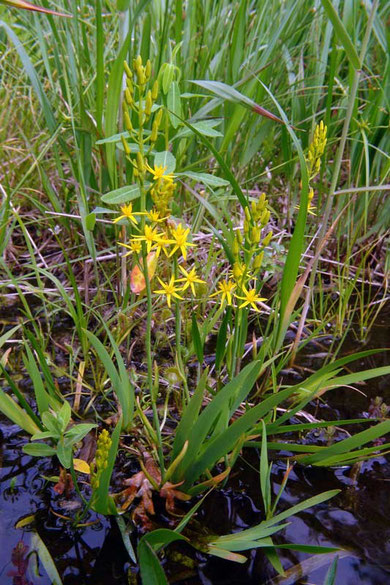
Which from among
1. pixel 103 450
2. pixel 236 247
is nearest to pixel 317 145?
pixel 236 247

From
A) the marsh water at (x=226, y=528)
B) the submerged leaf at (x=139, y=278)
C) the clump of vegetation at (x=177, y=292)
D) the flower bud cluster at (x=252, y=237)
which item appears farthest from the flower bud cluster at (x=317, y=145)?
the marsh water at (x=226, y=528)

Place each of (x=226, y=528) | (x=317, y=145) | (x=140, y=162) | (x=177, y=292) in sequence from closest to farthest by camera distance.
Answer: (x=140, y=162)
(x=226, y=528)
(x=317, y=145)
(x=177, y=292)

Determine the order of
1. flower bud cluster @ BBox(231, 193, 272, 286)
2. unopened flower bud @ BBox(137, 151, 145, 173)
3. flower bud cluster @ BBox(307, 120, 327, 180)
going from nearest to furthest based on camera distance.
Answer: unopened flower bud @ BBox(137, 151, 145, 173), flower bud cluster @ BBox(231, 193, 272, 286), flower bud cluster @ BBox(307, 120, 327, 180)

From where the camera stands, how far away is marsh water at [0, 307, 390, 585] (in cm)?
107

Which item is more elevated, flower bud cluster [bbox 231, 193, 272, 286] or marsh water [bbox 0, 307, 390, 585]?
flower bud cluster [bbox 231, 193, 272, 286]

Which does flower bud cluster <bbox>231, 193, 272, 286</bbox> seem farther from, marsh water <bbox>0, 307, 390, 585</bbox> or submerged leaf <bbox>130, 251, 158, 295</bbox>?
marsh water <bbox>0, 307, 390, 585</bbox>

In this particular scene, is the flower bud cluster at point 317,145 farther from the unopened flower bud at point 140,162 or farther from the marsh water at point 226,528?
the marsh water at point 226,528

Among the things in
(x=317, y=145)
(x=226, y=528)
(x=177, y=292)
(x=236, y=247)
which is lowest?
(x=226, y=528)

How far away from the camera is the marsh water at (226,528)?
1.07 metres

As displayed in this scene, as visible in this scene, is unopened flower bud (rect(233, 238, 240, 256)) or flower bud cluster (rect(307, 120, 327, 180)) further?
flower bud cluster (rect(307, 120, 327, 180))

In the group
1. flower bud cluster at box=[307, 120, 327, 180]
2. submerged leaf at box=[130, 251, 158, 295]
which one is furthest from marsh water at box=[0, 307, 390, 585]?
flower bud cluster at box=[307, 120, 327, 180]

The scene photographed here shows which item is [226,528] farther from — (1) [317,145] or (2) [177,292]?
(1) [317,145]

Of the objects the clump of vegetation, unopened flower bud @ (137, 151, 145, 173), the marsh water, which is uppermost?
unopened flower bud @ (137, 151, 145, 173)

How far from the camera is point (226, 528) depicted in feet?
3.84
